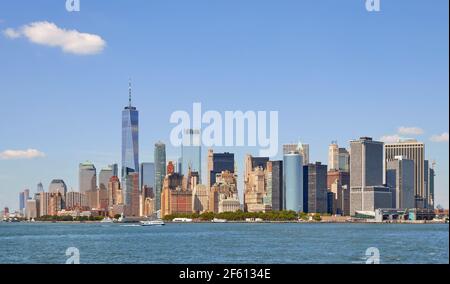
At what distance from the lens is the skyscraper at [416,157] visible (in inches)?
3999

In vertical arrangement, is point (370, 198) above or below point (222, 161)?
below

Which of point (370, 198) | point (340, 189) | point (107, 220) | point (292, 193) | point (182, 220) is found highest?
point (340, 189)

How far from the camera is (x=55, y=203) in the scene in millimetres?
111250

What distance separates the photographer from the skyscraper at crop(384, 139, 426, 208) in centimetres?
10156

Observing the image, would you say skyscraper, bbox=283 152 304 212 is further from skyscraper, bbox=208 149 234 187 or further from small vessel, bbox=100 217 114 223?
skyscraper, bbox=208 149 234 187

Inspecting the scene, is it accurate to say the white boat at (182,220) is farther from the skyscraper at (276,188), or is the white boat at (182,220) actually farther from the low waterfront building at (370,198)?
the low waterfront building at (370,198)

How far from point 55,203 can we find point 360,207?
47.7m

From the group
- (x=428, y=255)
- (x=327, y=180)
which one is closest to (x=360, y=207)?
(x=327, y=180)

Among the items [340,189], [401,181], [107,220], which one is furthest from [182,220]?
[401,181]

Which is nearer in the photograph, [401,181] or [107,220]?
[107,220]

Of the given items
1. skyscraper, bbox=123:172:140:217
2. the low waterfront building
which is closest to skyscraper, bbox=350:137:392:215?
the low waterfront building

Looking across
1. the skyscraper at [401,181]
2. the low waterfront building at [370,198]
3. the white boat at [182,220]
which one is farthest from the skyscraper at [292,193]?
the white boat at [182,220]

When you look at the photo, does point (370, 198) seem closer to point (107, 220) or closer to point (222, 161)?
point (107, 220)

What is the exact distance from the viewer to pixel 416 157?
334 feet
